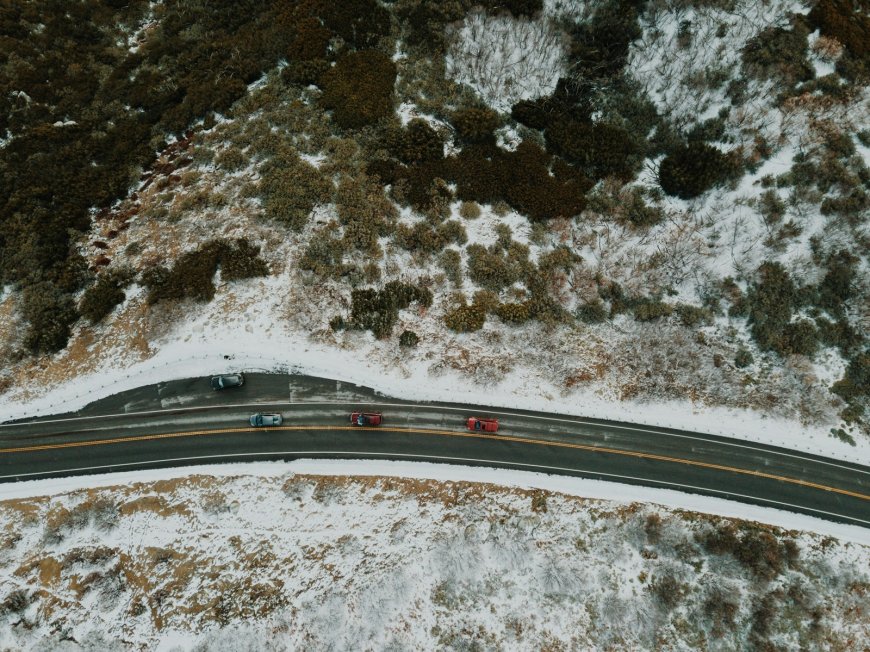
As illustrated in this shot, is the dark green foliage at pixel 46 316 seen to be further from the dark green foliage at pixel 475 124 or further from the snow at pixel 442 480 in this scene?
the dark green foliage at pixel 475 124

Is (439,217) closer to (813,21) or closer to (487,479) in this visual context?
(487,479)

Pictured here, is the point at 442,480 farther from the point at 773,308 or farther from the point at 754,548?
the point at 773,308

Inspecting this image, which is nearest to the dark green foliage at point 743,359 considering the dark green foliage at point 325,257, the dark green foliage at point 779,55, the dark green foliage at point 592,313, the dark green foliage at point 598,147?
the dark green foliage at point 592,313

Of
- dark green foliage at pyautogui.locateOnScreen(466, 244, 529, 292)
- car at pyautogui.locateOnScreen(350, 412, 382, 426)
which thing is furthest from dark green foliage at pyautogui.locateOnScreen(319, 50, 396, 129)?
car at pyautogui.locateOnScreen(350, 412, 382, 426)

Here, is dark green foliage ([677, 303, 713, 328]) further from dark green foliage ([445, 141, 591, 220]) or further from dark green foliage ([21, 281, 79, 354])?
dark green foliage ([21, 281, 79, 354])

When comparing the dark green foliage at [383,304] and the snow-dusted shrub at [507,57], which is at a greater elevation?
the snow-dusted shrub at [507,57]
